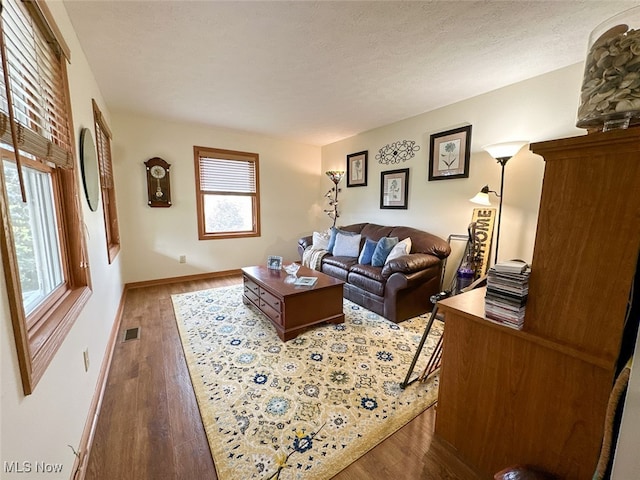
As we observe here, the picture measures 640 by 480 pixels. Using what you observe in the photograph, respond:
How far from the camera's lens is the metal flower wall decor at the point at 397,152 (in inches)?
145

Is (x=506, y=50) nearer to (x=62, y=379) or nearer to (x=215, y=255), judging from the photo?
(x=62, y=379)

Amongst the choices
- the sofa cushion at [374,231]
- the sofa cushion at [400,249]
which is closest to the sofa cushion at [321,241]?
the sofa cushion at [374,231]

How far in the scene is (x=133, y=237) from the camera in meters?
3.88

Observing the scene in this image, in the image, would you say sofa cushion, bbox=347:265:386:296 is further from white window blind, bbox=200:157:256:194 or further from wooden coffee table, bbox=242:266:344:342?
white window blind, bbox=200:157:256:194

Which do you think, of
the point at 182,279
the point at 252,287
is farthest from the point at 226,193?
the point at 252,287

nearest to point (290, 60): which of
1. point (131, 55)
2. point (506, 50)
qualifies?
point (131, 55)

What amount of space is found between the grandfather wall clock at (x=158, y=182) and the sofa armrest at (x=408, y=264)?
3.40 metres

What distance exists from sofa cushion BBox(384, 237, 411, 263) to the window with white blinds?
106 inches

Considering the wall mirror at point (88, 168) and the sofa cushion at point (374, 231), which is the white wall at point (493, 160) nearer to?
the sofa cushion at point (374, 231)

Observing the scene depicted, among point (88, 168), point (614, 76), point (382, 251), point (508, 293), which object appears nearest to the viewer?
point (614, 76)

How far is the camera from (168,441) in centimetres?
141

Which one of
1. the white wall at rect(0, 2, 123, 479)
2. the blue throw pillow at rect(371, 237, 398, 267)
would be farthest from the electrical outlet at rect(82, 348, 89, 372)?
the blue throw pillow at rect(371, 237, 398, 267)

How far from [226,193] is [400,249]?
309 cm

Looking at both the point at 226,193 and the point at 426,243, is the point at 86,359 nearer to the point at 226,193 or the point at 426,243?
the point at 426,243
